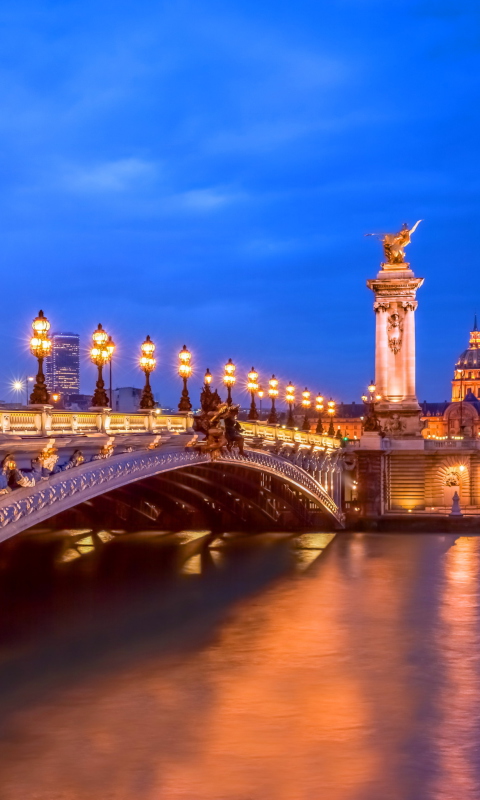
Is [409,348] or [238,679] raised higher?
[409,348]

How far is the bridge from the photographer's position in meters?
25.8

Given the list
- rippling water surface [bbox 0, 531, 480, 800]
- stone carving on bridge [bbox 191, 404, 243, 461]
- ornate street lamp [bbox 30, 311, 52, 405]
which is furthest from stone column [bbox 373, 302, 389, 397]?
ornate street lamp [bbox 30, 311, 52, 405]

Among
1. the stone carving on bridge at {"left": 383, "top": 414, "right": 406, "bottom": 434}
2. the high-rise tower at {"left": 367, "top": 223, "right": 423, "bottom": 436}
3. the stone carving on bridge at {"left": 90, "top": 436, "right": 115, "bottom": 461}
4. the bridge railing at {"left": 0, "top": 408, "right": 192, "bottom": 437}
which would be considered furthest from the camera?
the high-rise tower at {"left": 367, "top": 223, "right": 423, "bottom": 436}

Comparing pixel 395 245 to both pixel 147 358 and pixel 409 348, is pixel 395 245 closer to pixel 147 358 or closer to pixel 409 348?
pixel 409 348

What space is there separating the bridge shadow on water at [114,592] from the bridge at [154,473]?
153cm

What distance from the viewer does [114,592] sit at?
136 ft

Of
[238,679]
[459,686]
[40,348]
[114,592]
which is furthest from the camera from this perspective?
[114,592]

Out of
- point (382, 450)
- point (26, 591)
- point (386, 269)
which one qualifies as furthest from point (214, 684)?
point (386, 269)

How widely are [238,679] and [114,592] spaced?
13.8 meters

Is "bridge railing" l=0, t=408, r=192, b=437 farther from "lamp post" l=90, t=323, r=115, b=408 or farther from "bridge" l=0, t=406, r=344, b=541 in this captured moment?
"lamp post" l=90, t=323, r=115, b=408

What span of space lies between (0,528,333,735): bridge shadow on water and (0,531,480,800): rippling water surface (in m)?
0.11

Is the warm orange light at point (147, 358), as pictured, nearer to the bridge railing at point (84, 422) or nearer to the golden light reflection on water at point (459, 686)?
the bridge railing at point (84, 422)

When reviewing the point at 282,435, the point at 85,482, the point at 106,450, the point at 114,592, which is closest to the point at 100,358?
the point at 106,450

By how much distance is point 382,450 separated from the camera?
74188 millimetres
